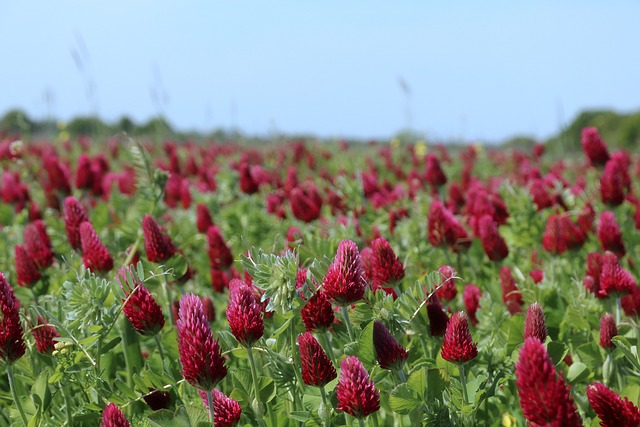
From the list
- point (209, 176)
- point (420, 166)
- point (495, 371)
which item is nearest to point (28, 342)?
point (495, 371)

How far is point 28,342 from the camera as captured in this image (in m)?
2.30

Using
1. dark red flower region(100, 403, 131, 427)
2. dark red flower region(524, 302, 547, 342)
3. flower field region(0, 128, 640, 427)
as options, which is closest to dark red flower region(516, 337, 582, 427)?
flower field region(0, 128, 640, 427)

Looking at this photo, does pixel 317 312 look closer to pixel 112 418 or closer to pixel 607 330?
pixel 112 418

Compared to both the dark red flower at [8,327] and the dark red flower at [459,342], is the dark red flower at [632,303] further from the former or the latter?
the dark red flower at [8,327]

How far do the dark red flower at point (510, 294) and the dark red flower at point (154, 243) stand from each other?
120 centimetres

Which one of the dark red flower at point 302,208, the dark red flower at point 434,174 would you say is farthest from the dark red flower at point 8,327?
the dark red flower at point 434,174

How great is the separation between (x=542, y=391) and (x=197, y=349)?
0.73 m

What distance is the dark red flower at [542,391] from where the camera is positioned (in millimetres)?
1247

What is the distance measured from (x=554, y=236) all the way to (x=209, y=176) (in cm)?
351

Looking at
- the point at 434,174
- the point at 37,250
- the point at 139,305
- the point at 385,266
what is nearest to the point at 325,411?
the point at 385,266

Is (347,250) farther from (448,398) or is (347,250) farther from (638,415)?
(638,415)

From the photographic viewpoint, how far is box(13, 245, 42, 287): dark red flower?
8.71 ft

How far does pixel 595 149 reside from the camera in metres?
4.04

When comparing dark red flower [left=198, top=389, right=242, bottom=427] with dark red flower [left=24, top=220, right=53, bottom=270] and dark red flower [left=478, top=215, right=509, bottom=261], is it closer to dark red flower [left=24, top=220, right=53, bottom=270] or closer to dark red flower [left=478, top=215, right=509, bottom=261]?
dark red flower [left=24, top=220, right=53, bottom=270]
